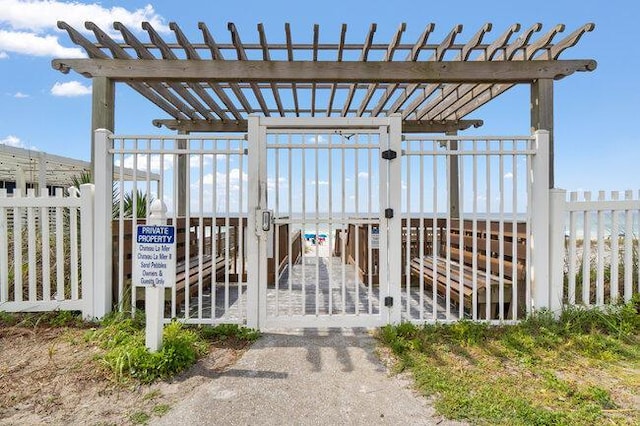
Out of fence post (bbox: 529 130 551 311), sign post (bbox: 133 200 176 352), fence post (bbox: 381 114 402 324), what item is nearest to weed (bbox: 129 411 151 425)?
sign post (bbox: 133 200 176 352)

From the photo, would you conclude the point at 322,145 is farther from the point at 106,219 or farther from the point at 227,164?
the point at 106,219

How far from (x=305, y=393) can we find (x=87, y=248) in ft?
8.69

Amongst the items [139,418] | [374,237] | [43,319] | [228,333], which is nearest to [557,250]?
[374,237]

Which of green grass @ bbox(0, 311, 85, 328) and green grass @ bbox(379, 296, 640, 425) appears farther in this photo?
green grass @ bbox(0, 311, 85, 328)

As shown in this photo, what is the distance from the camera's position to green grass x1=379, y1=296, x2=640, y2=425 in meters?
2.13

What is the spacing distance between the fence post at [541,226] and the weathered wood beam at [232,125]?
2.98 meters

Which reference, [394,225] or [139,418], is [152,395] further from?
[394,225]

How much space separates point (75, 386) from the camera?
7.99ft

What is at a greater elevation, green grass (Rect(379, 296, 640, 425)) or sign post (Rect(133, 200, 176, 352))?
sign post (Rect(133, 200, 176, 352))

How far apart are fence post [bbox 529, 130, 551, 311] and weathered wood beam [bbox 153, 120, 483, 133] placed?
2.98 meters

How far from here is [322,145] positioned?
3391 mm

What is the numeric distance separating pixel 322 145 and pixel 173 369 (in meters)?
2.25

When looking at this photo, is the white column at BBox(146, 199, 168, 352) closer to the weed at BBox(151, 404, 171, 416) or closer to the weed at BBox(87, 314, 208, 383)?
the weed at BBox(87, 314, 208, 383)

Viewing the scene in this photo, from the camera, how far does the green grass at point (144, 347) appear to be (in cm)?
253
